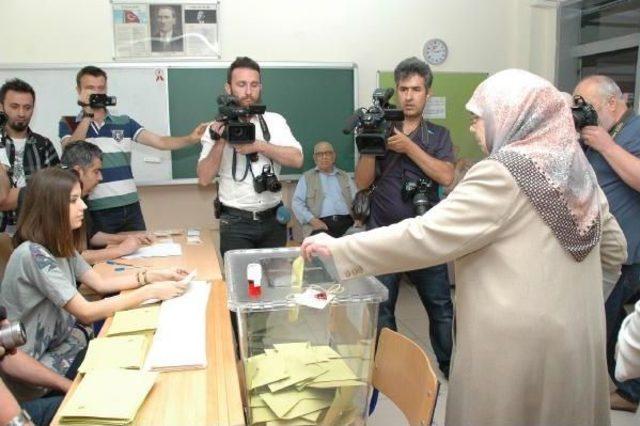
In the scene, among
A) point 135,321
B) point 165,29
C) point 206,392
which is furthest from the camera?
point 165,29

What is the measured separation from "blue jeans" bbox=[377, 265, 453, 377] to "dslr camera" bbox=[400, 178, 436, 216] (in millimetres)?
308

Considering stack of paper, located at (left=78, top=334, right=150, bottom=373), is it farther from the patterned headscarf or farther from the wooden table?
the patterned headscarf

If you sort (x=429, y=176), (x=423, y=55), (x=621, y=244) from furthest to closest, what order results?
(x=423, y=55)
(x=429, y=176)
(x=621, y=244)

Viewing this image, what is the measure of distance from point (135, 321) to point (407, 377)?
2.88 ft

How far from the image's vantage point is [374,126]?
7.72ft

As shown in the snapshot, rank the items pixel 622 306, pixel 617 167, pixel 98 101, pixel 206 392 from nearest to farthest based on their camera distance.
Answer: pixel 206 392 < pixel 617 167 < pixel 622 306 < pixel 98 101

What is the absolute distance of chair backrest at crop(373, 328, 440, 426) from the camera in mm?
1350

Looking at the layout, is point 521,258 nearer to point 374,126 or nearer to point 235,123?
point 374,126

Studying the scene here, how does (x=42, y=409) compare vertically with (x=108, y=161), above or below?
below

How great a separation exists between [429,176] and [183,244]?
1366 millimetres

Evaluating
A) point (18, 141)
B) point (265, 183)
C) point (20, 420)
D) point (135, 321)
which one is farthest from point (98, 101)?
point (20, 420)

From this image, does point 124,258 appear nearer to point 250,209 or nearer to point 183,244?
point 183,244

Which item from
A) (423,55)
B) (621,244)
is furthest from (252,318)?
(423,55)

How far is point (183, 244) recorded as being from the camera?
2941mm
